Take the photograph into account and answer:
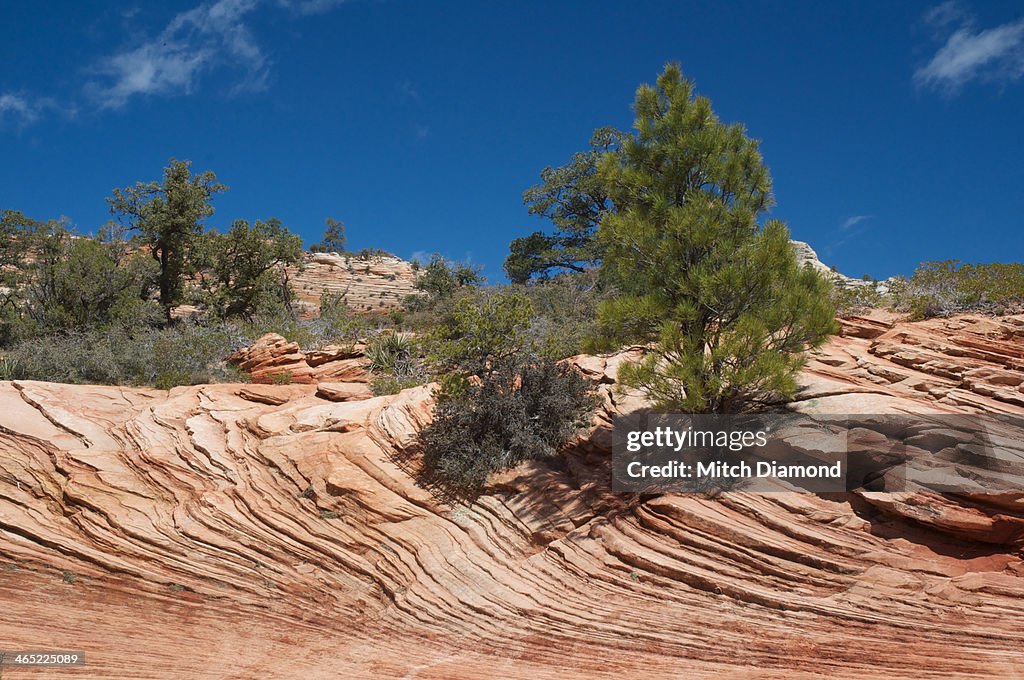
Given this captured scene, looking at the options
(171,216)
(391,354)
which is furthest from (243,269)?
(391,354)

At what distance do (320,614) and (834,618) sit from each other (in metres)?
6.13

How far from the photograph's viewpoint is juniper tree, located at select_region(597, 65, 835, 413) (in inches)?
342

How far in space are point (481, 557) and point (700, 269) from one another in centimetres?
516

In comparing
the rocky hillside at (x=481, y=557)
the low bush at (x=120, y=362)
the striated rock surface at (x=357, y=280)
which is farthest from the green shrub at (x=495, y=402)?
the striated rock surface at (x=357, y=280)

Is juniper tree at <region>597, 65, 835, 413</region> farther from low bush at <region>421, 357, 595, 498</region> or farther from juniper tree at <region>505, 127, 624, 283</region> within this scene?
juniper tree at <region>505, 127, 624, 283</region>

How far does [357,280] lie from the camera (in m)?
45.2

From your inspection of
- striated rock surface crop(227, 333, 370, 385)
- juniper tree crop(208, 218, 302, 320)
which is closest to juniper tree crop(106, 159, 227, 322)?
juniper tree crop(208, 218, 302, 320)

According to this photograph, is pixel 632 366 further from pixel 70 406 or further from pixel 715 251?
pixel 70 406

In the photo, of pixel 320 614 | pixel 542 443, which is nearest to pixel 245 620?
pixel 320 614

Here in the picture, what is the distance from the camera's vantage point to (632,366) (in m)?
9.40

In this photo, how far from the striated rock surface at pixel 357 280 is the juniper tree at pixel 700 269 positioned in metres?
30.1

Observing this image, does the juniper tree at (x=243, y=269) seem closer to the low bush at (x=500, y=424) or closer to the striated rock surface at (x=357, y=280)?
the striated rock surface at (x=357, y=280)

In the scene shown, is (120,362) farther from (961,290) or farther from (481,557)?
(961,290)

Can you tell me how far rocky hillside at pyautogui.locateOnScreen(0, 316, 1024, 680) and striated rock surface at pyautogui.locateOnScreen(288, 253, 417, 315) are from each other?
27.5 m
